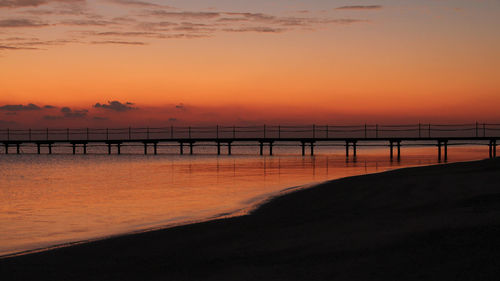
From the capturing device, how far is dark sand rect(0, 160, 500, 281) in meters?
5.44

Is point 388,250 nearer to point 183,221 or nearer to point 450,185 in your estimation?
point 183,221

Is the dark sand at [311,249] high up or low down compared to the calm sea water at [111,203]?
up

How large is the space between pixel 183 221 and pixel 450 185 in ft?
19.1

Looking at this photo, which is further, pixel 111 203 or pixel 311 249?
pixel 111 203

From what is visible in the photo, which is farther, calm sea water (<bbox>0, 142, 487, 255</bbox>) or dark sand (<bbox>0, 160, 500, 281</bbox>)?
calm sea water (<bbox>0, 142, 487, 255</bbox>)

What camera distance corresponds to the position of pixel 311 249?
6.45 metres

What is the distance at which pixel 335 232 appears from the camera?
7430mm

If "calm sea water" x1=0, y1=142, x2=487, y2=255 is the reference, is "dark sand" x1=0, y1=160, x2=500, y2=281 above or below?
above

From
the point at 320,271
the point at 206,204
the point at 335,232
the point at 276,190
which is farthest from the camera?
the point at 276,190

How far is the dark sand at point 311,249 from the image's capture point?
214 inches

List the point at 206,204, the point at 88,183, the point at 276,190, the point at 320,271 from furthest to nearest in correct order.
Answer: the point at 88,183
the point at 276,190
the point at 206,204
the point at 320,271

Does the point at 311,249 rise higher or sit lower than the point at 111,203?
higher

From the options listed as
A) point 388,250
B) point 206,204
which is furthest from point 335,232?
point 206,204

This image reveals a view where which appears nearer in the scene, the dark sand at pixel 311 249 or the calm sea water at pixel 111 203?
the dark sand at pixel 311 249
